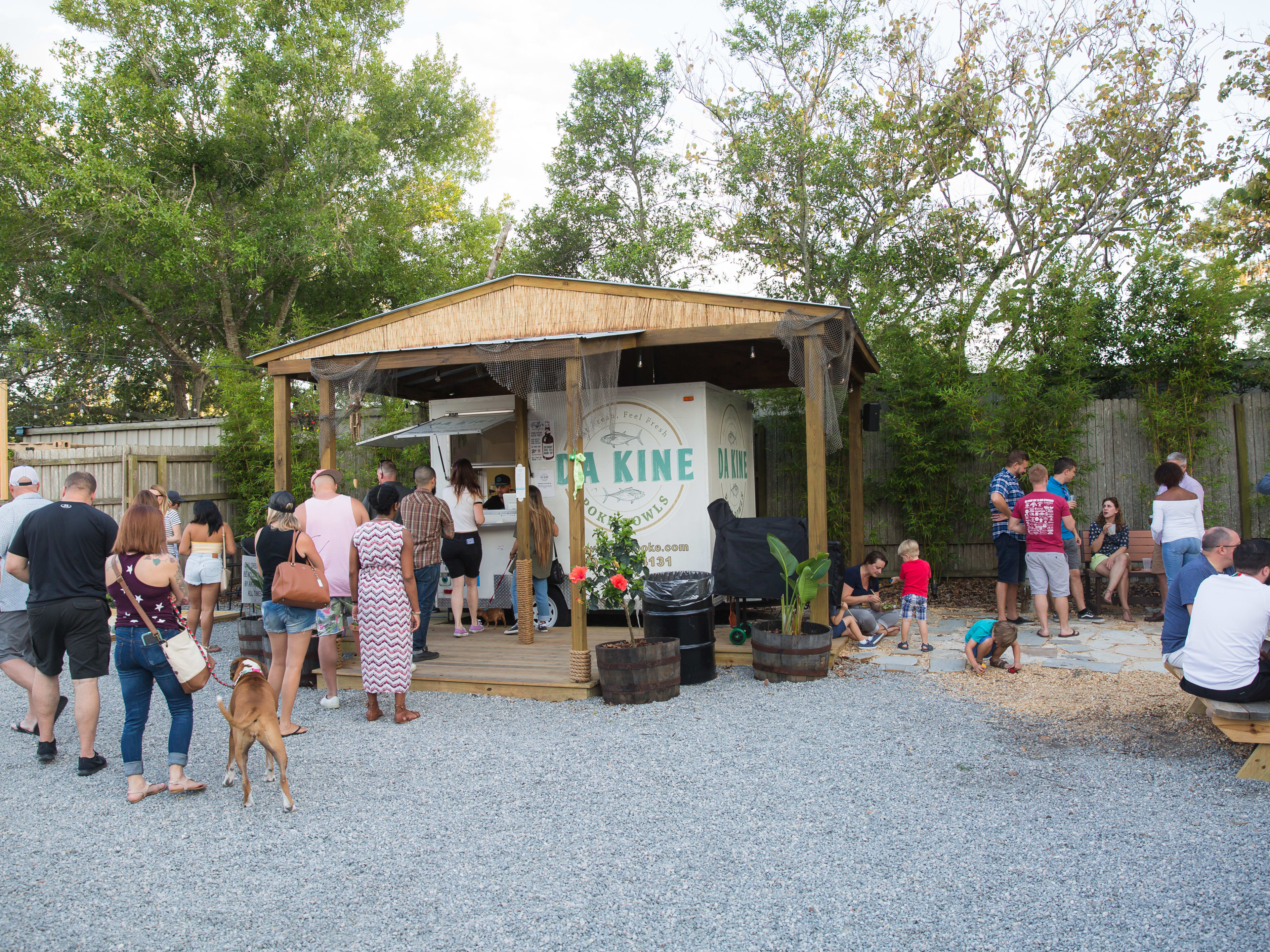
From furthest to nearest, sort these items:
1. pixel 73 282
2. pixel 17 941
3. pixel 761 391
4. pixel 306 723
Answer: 1. pixel 73 282
2. pixel 761 391
3. pixel 306 723
4. pixel 17 941

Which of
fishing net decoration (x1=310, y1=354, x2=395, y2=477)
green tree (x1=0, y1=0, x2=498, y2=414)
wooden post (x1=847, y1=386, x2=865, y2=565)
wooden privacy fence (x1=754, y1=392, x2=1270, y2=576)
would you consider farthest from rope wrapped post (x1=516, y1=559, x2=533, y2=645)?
green tree (x1=0, y1=0, x2=498, y2=414)

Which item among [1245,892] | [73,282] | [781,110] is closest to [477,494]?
[1245,892]

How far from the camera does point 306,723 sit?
206 inches

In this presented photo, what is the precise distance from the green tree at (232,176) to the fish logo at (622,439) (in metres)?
8.88

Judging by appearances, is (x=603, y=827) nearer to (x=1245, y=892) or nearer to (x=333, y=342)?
(x=1245, y=892)

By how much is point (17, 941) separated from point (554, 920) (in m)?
1.76

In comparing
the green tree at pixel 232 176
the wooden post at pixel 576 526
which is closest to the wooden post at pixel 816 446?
the wooden post at pixel 576 526

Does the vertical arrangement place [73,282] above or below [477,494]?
above

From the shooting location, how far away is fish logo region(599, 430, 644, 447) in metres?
7.55

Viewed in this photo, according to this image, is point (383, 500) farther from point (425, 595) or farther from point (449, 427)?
point (449, 427)

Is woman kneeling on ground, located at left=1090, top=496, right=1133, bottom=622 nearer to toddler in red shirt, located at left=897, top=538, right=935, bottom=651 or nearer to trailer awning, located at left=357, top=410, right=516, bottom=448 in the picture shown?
toddler in red shirt, located at left=897, top=538, right=935, bottom=651

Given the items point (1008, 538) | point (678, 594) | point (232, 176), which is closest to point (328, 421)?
point (678, 594)

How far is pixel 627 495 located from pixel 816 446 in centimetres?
209

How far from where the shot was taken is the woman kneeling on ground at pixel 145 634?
3.92 m
